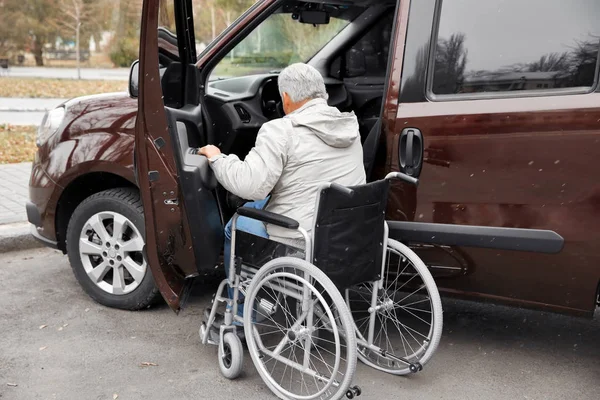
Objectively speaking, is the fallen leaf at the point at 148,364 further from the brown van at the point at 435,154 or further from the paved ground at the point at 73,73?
the paved ground at the point at 73,73

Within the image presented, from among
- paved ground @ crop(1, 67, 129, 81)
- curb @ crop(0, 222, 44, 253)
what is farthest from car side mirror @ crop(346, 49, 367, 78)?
paved ground @ crop(1, 67, 129, 81)

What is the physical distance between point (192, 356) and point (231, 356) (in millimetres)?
365

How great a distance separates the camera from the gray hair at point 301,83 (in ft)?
10.6

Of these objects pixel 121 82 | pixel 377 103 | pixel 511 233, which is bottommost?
pixel 121 82

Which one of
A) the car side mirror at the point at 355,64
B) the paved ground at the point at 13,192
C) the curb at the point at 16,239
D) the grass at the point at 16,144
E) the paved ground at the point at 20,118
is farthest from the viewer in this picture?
the paved ground at the point at 20,118

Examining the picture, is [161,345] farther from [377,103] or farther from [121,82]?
[121,82]

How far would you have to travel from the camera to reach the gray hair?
3232mm

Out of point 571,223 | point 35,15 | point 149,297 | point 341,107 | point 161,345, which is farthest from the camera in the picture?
point 35,15

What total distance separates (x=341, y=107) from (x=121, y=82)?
63.1ft

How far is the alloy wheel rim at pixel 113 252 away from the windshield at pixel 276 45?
103cm

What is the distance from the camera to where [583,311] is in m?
3.20

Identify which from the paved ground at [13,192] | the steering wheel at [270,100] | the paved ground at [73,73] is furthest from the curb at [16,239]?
the paved ground at [73,73]

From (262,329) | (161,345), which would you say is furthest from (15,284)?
(262,329)

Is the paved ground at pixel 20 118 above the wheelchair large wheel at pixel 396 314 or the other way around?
the other way around
